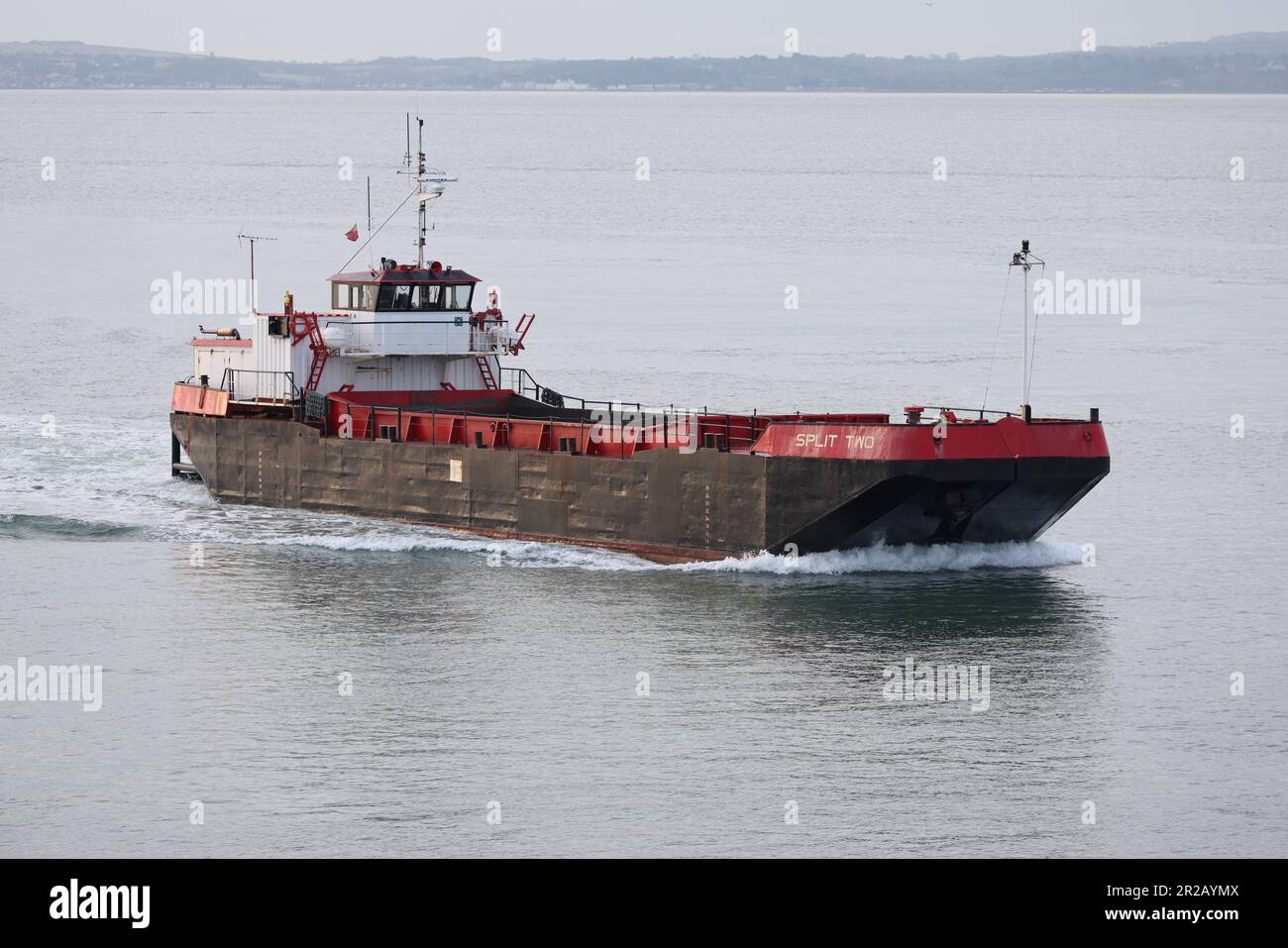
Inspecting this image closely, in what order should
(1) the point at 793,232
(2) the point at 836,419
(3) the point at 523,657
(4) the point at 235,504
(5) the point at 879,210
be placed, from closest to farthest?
1. (3) the point at 523,657
2. (2) the point at 836,419
3. (4) the point at 235,504
4. (1) the point at 793,232
5. (5) the point at 879,210

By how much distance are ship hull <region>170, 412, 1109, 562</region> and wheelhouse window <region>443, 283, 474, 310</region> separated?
4239 mm

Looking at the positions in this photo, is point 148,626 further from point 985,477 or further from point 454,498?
point 985,477

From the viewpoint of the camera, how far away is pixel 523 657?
33.4 m

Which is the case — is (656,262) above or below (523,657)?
above

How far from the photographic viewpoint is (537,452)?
42656 millimetres

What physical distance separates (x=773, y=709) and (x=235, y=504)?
22.6 m

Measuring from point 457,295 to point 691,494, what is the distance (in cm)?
1067

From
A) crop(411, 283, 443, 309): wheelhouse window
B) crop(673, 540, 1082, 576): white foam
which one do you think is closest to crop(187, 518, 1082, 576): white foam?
crop(673, 540, 1082, 576): white foam

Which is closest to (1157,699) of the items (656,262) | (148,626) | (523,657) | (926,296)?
(523,657)

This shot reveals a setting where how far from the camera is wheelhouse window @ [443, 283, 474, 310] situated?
157 ft

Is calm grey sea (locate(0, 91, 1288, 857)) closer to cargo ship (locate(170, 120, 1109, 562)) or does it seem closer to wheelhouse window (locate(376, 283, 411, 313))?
cargo ship (locate(170, 120, 1109, 562))

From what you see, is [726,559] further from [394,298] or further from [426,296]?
[394,298]

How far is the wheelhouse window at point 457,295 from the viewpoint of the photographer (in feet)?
157

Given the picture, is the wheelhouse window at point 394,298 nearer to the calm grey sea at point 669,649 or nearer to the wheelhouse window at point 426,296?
the wheelhouse window at point 426,296
